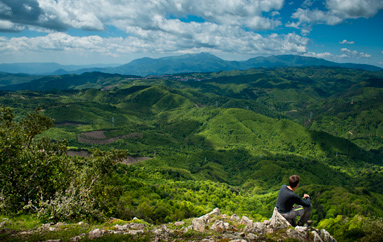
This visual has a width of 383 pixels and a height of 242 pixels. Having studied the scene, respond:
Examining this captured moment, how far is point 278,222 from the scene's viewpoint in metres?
17.6

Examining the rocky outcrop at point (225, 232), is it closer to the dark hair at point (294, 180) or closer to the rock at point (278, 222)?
the rock at point (278, 222)

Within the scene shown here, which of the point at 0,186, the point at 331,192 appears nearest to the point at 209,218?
the point at 0,186

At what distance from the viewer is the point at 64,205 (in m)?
21.6

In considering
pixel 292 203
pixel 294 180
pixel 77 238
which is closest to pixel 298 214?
pixel 292 203

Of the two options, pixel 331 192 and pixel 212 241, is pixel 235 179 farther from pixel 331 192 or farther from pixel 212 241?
pixel 212 241

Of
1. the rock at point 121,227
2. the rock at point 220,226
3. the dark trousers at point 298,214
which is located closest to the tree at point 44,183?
the rock at point 121,227

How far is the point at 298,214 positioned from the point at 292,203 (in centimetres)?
139

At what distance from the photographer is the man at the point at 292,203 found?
15281mm

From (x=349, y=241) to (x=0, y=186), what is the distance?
31660 millimetres

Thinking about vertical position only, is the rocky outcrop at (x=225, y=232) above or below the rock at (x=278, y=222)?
below

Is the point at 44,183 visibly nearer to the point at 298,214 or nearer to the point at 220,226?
the point at 220,226

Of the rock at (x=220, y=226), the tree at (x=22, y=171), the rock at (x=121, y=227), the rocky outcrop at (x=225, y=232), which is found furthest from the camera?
the tree at (x=22, y=171)

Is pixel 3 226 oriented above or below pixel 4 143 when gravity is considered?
below

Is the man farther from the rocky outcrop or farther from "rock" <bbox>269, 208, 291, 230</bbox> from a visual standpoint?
the rocky outcrop
